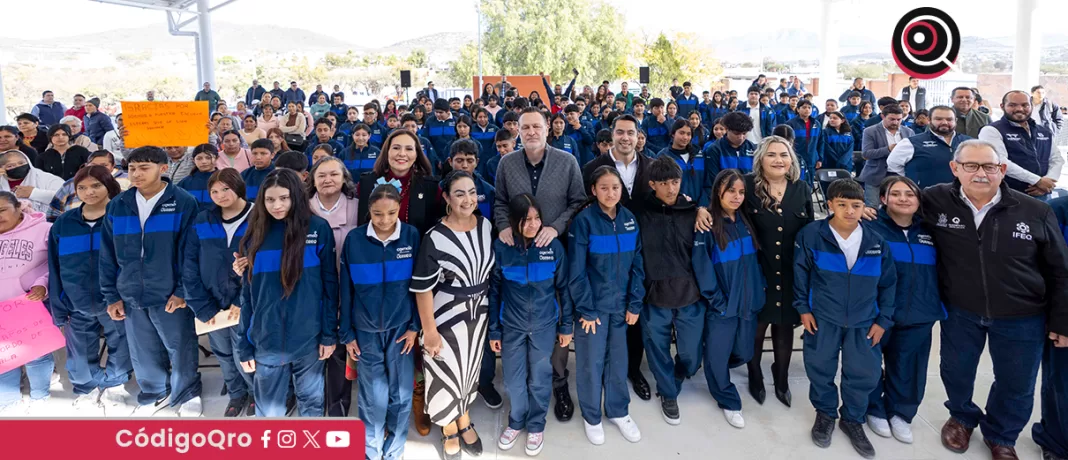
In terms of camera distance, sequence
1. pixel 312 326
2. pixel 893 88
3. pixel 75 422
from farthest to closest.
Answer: pixel 893 88 < pixel 312 326 < pixel 75 422

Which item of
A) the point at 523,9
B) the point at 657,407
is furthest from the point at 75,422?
the point at 523,9

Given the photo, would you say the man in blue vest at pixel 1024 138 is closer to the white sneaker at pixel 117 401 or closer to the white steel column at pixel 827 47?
the white sneaker at pixel 117 401

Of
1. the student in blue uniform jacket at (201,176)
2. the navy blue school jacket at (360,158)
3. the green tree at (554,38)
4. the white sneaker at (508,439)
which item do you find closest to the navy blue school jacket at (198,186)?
the student in blue uniform jacket at (201,176)

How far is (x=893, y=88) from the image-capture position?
1016 inches

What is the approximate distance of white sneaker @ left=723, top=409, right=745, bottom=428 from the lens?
3.38 metres

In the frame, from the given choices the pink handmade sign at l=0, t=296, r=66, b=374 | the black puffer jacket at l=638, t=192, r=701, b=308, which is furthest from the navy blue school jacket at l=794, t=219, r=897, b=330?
the pink handmade sign at l=0, t=296, r=66, b=374

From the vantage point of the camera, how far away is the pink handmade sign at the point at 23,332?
3.18 meters

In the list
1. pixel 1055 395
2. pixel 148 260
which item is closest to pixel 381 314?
pixel 148 260

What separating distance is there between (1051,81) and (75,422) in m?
28.2

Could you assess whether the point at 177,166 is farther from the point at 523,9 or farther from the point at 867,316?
the point at 523,9

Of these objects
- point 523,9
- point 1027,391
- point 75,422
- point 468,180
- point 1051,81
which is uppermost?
point 523,9

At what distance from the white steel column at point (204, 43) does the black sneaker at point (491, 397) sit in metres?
19.1

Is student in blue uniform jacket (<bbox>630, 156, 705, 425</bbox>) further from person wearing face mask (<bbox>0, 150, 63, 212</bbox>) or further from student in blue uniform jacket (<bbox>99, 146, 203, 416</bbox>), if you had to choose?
person wearing face mask (<bbox>0, 150, 63, 212</bbox>)

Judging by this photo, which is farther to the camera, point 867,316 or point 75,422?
point 867,316
